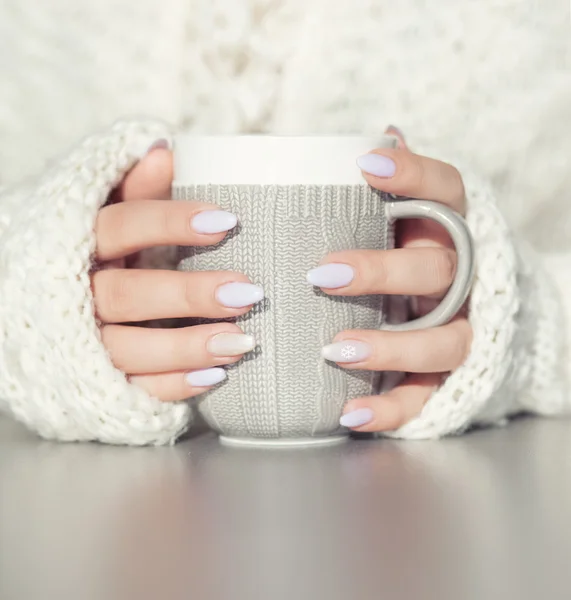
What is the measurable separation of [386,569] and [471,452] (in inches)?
9.4

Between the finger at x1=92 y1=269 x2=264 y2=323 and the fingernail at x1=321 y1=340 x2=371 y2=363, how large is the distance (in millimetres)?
55

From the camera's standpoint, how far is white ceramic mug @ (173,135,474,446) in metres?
0.51

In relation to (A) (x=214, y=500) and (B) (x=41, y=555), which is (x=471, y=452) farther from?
(B) (x=41, y=555)

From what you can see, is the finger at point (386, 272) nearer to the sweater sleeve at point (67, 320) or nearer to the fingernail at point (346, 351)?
the fingernail at point (346, 351)

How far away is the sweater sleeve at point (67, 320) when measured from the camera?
0.53 m

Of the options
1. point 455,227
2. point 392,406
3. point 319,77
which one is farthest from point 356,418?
point 319,77

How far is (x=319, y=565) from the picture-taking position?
0.34 meters

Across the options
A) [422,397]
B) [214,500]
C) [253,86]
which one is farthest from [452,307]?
[253,86]

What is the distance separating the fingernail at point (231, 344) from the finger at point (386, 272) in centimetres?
5

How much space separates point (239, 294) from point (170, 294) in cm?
5

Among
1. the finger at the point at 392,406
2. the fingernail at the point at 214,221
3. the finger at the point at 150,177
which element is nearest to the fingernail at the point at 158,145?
the finger at the point at 150,177

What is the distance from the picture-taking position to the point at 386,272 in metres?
0.54

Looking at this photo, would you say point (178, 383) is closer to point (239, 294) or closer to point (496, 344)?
Result: point (239, 294)

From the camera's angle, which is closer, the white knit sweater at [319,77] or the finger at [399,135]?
the finger at [399,135]
